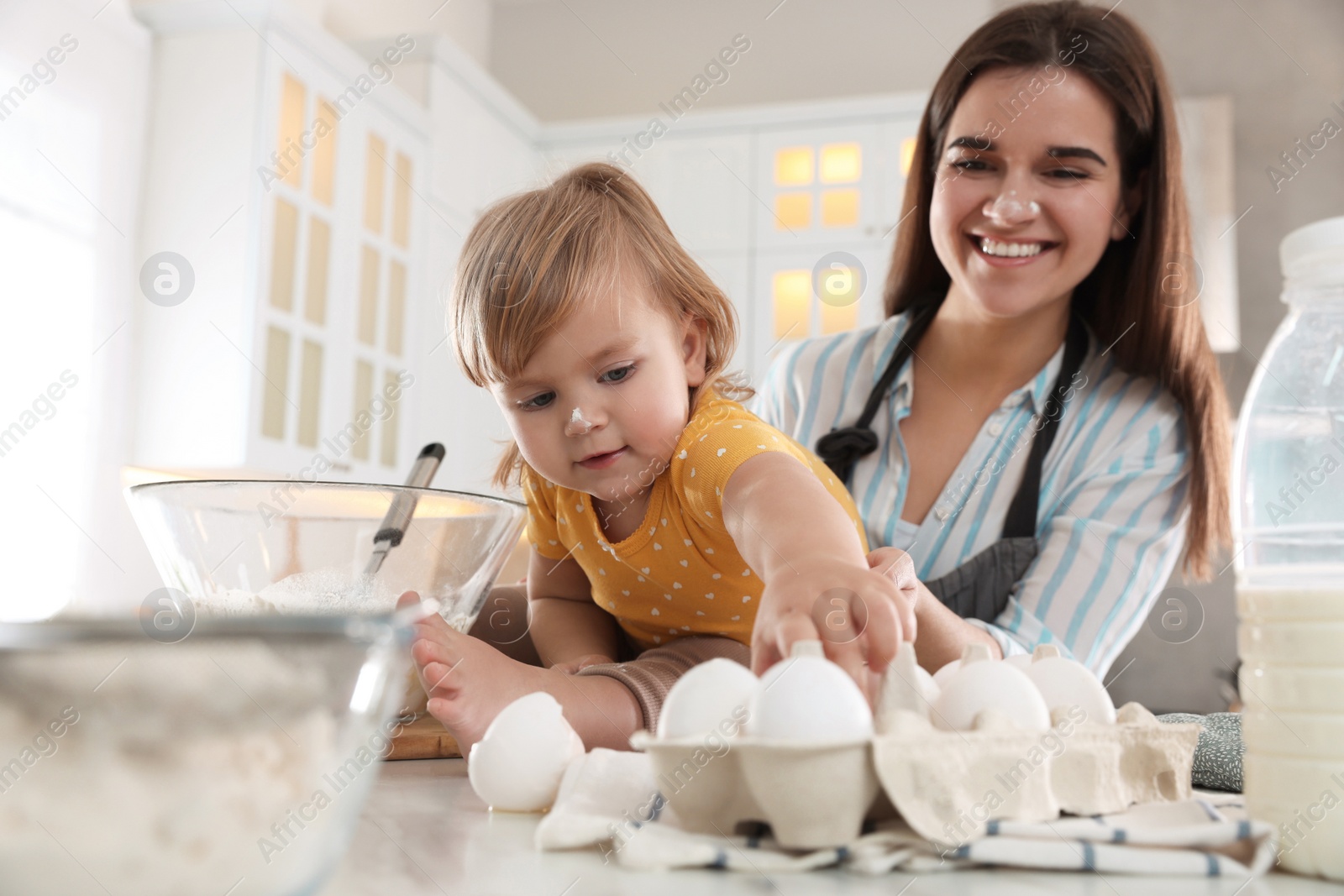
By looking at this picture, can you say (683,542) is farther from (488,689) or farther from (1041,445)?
(1041,445)

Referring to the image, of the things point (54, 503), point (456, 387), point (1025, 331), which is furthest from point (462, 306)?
point (456, 387)

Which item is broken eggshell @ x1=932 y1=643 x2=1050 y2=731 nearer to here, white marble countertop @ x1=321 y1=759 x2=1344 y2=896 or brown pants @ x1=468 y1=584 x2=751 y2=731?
white marble countertop @ x1=321 y1=759 x2=1344 y2=896

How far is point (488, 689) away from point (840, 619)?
0.26m

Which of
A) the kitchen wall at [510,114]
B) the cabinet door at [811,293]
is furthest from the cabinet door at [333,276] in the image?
the cabinet door at [811,293]

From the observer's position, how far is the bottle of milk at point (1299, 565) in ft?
1.16

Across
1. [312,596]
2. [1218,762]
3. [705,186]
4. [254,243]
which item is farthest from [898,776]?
[705,186]

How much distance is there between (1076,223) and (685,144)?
2613 millimetres

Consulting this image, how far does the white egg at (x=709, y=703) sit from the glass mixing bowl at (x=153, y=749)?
14 centimetres

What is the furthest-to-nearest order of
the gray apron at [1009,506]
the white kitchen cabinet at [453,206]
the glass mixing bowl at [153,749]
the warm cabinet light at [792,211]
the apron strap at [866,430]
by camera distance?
the warm cabinet light at [792,211] → the white kitchen cabinet at [453,206] → the apron strap at [866,430] → the gray apron at [1009,506] → the glass mixing bowl at [153,749]

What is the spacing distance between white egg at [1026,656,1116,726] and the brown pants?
289mm

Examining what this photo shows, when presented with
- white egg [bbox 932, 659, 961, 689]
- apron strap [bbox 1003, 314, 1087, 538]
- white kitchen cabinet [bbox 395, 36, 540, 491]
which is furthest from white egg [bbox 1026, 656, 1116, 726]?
white kitchen cabinet [bbox 395, 36, 540, 491]

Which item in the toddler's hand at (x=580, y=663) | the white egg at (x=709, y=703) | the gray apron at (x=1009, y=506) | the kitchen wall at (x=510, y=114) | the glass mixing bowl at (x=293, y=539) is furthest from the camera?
the kitchen wall at (x=510, y=114)

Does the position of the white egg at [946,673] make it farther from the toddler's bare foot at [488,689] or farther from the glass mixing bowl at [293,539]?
the glass mixing bowl at [293,539]

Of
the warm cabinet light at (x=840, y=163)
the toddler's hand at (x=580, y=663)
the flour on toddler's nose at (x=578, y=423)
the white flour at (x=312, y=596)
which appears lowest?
the toddler's hand at (x=580, y=663)
